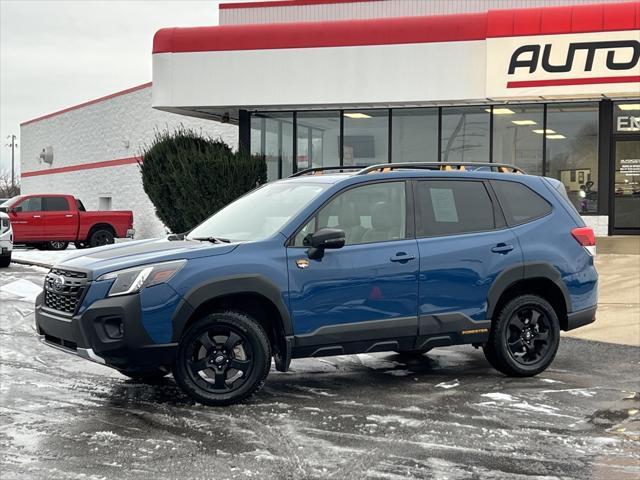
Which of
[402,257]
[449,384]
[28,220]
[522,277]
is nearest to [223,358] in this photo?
[402,257]

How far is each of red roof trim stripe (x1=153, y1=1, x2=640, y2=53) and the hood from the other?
14039 millimetres

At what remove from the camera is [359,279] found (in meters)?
6.77

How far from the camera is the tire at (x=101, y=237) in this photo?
26261 millimetres

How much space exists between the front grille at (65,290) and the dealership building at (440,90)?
47.4ft

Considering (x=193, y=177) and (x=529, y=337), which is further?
(x=193, y=177)

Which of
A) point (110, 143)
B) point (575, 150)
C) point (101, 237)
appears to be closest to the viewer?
point (575, 150)

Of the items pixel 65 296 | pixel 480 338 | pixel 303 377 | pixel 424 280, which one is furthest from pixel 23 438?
pixel 480 338

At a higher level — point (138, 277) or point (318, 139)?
point (318, 139)

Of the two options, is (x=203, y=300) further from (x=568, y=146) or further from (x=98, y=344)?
(x=568, y=146)

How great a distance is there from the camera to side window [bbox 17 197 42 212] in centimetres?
2527

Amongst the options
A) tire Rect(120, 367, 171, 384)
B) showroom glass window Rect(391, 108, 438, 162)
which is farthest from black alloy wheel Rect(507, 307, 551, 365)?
showroom glass window Rect(391, 108, 438, 162)

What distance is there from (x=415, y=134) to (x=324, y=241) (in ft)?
50.5

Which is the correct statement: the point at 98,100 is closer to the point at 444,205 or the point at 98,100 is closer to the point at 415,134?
the point at 415,134

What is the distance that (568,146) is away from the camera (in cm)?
2056
